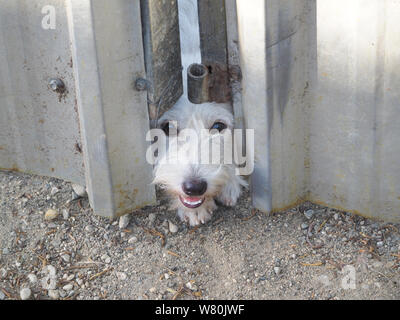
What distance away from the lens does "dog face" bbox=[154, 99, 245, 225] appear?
350 centimetres

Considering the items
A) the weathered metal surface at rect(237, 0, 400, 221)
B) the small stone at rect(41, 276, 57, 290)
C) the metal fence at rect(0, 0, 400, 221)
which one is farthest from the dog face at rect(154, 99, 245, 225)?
the small stone at rect(41, 276, 57, 290)

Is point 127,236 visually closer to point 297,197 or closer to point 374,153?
point 297,197

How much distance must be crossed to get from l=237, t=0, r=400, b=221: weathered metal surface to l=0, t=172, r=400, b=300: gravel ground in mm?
178

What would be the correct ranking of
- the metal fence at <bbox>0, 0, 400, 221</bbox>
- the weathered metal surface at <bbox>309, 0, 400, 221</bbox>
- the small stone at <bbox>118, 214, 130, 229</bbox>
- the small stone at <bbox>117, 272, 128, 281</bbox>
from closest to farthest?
1. the weathered metal surface at <bbox>309, 0, 400, 221</bbox>
2. the metal fence at <bbox>0, 0, 400, 221</bbox>
3. the small stone at <bbox>117, 272, 128, 281</bbox>
4. the small stone at <bbox>118, 214, 130, 229</bbox>

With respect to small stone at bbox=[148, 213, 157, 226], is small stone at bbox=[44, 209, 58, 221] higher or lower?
higher

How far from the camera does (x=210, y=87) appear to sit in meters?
3.68

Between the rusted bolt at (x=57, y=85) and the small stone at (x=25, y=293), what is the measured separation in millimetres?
1178

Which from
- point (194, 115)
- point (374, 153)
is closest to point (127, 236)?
point (194, 115)

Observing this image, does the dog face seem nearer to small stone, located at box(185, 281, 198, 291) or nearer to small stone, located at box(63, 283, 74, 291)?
small stone, located at box(185, 281, 198, 291)

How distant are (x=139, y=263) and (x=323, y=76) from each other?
1.39 m

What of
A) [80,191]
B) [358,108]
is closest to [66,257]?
[80,191]

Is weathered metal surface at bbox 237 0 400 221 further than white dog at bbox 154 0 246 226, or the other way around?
white dog at bbox 154 0 246 226

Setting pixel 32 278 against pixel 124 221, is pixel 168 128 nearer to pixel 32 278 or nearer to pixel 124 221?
pixel 124 221

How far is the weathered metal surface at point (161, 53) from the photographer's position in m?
3.41
